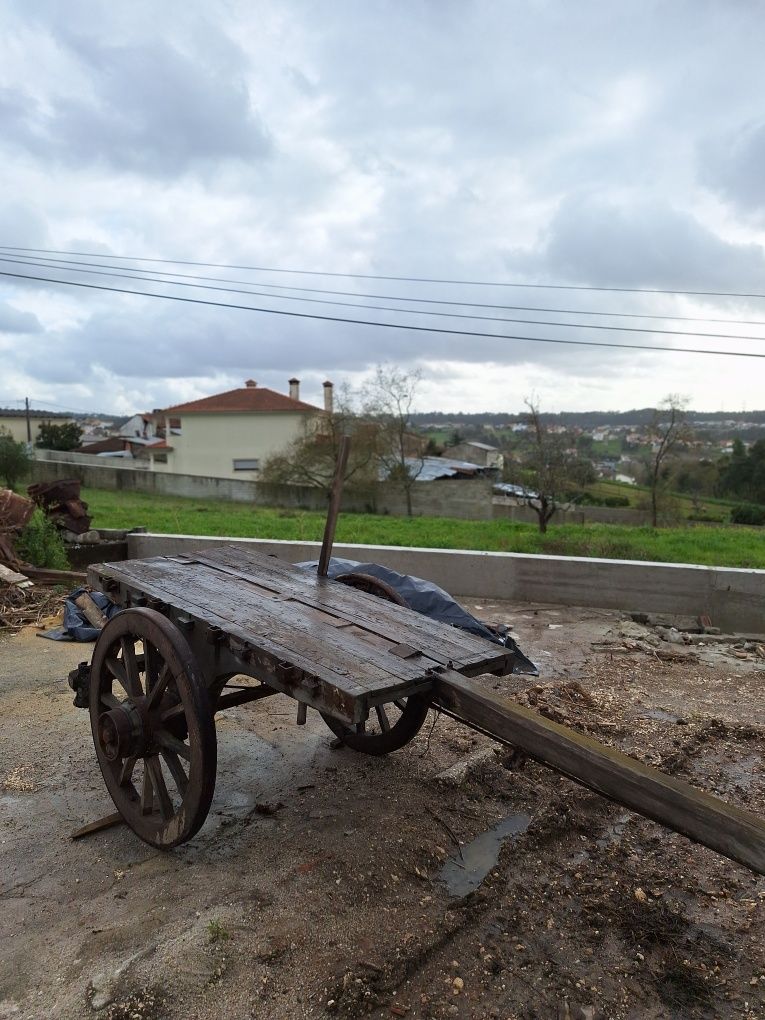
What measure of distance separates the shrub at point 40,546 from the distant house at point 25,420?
58815 mm

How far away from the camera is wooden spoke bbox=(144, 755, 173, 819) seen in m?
3.05

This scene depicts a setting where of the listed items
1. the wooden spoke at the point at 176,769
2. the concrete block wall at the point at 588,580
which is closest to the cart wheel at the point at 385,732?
the wooden spoke at the point at 176,769

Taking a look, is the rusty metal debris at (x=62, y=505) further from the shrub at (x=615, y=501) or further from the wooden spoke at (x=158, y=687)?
the shrub at (x=615, y=501)

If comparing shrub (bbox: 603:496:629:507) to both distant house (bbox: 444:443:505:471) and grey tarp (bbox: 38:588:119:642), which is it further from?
grey tarp (bbox: 38:588:119:642)

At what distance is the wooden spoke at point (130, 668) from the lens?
319 cm

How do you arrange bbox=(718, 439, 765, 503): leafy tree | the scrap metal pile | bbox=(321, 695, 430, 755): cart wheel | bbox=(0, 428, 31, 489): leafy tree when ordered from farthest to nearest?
bbox=(718, 439, 765, 503): leafy tree
bbox=(0, 428, 31, 489): leafy tree
the scrap metal pile
bbox=(321, 695, 430, 755): cart wheel

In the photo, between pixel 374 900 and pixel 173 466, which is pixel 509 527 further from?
pixel 173 466

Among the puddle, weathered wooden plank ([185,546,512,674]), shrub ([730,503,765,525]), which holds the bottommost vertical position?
shrub ([730,503,765,525])

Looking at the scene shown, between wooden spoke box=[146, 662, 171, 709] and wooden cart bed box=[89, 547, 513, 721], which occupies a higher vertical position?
wooden cart bed box=[89, 547, 513, 721]

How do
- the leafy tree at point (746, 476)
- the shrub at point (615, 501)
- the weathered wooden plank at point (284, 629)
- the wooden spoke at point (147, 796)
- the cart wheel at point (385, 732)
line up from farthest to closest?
the leafy tree at point (746, 476), the shrub at point (615, 501), the cart wheel at point (385, 732), the wooden spoke at point (147, 796), the weathered wooden plank at point (284, 629)

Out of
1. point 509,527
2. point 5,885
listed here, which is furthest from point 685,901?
point 509,527

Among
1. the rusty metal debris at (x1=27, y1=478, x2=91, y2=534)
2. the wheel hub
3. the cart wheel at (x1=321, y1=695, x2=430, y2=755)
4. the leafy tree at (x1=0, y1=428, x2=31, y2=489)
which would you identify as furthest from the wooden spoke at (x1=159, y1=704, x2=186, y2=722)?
the leafy tree at (x1=0, y1=428, x2=31, y2=489)

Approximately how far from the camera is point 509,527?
45.6 feet

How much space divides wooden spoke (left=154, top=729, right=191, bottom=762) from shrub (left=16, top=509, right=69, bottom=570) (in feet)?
20.7
